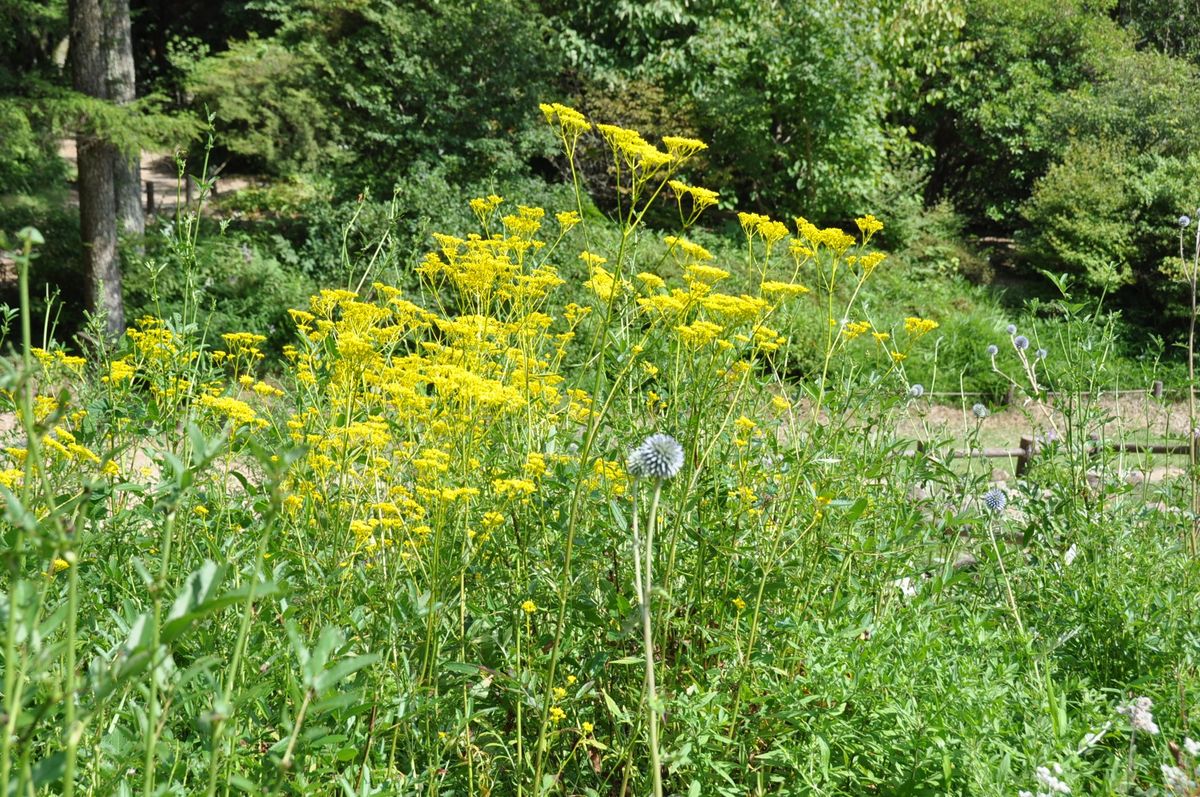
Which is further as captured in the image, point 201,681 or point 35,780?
point 201,681

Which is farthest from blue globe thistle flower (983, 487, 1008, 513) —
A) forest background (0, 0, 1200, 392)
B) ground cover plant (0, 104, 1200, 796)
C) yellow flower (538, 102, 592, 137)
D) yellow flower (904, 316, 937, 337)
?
forest background (0, 0, 1200, 392)

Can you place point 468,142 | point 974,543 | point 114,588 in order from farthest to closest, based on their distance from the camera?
point 468,142 → point 974,543 → point 114,588

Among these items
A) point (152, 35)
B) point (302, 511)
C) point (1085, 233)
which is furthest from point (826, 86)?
point (152, 35)

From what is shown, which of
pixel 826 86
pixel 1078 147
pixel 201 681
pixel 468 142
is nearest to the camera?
pixel 201 681

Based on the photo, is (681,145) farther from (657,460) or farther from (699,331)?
(657,460)

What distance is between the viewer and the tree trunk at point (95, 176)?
942 cm

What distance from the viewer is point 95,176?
980cm

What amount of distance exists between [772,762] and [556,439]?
1023 millimetres

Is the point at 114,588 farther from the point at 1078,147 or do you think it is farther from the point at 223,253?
the point at 1078,147

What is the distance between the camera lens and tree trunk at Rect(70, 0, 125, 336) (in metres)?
9.42

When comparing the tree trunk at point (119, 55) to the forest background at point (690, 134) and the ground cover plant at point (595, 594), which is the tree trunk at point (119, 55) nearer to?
the forest background at point (690, 134)

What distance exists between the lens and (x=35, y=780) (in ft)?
2.89

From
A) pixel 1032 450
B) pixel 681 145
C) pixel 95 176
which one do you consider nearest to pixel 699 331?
pixel 681 145

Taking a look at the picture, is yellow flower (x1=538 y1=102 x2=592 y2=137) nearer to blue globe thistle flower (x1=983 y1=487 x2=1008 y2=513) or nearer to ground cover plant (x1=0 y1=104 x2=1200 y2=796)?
ground cover plant (x1=0 y1=104 x2=1200 y2=796)
